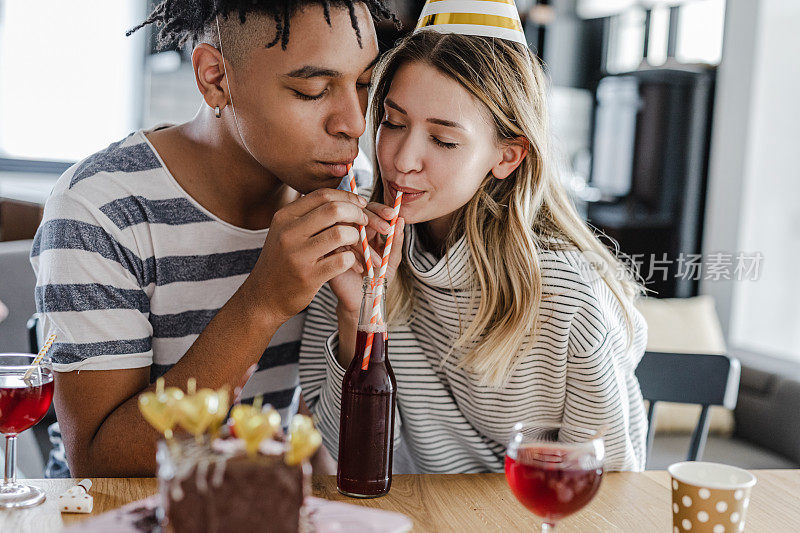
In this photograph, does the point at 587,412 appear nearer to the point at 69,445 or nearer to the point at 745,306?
the point at 69,445

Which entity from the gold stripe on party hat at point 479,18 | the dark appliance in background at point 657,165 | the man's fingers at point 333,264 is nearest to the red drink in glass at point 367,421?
the man's fingers at point 333,264

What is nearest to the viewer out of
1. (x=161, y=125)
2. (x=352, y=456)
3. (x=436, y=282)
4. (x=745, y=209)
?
(x=352, y=456)

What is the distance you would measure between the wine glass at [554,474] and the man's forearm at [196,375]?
0.49 m

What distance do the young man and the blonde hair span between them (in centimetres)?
15

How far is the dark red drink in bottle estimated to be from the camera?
41.4 inches

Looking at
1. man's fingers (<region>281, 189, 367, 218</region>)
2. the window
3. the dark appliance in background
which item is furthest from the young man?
the window

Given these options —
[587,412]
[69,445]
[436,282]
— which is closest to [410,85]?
[436,282]

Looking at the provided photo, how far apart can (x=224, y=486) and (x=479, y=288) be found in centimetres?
83

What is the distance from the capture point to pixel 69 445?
4.12ft

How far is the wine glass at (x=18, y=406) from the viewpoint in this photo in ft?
3.22

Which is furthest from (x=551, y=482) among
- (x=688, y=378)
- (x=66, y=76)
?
(x=66, y=76)

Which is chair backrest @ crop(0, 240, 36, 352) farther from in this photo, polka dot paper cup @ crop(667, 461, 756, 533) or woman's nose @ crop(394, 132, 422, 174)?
polka dot paper cup @ crop(667, 461, 756, 533)

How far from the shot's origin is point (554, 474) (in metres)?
0.82

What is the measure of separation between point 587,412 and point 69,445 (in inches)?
32.9
